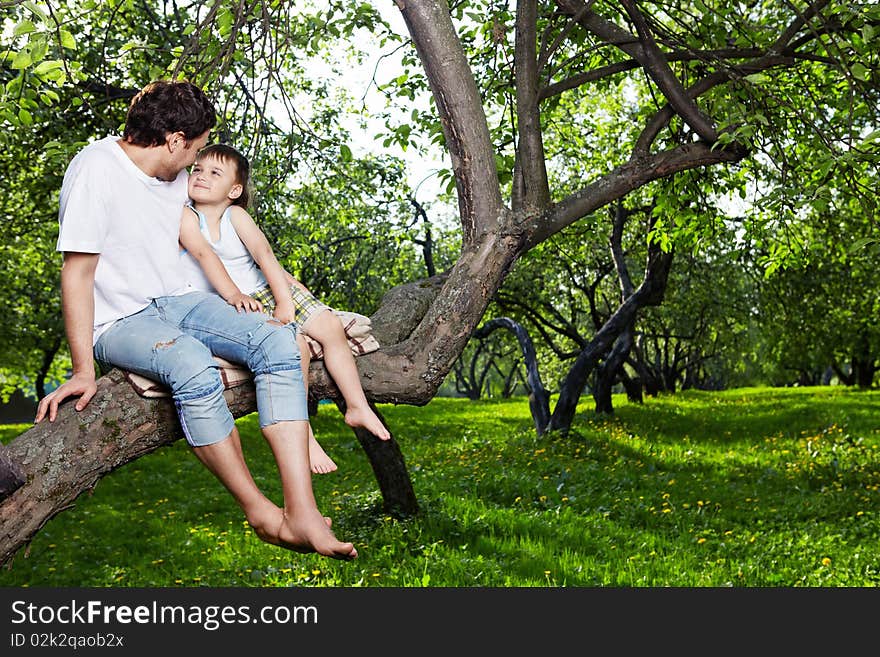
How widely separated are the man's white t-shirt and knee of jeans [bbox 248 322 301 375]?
1.56 feet

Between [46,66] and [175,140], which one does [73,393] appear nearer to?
[175,140]

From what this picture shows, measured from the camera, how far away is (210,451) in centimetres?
311

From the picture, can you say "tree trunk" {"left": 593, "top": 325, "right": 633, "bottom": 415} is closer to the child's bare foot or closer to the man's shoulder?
the child's bare foot

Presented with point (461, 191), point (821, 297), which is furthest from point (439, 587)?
point (821, 297)

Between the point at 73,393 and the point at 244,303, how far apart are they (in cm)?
71

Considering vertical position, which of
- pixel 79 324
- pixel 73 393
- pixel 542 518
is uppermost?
pixel 79 324

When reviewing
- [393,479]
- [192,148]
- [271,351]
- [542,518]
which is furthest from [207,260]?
[542,518]

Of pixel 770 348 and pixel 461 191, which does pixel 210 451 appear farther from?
pixel 770 348

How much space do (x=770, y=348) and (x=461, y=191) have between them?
27.8 m

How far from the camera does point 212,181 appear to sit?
11.4ft

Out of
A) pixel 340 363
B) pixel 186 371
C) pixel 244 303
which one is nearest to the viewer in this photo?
pixel 186 371

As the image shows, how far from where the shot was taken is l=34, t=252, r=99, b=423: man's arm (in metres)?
3.09

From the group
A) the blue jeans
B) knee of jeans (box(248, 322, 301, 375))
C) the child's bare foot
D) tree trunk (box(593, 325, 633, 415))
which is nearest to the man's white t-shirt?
the blue jeans

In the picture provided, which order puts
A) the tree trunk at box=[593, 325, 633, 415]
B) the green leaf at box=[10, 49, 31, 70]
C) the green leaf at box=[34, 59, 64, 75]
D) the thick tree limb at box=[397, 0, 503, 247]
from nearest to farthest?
1. the green leaf at box=[10, 49, 31, 70]
2. the green leaf at box=[34, 59, 64, 75]
3. the thick tree limb at box=[397, 0, 503, 247]
4. the tree trunk at box=[593, 325, 633, 415]
